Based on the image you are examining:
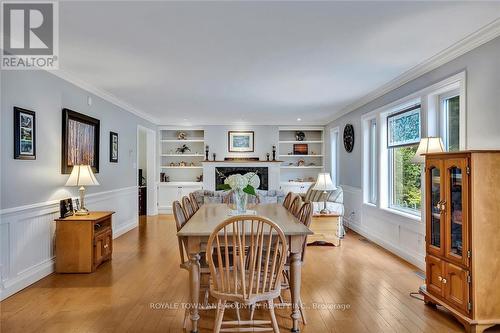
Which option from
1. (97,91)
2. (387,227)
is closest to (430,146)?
(387,227)

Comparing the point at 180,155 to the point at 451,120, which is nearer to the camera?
the point at 451,120

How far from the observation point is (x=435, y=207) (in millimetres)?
2977

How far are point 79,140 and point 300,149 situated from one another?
5.97m

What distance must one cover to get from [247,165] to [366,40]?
19.0ft

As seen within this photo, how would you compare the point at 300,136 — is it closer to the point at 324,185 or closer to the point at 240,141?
the point at 240,141

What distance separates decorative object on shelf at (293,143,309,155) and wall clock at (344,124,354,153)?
224 cm

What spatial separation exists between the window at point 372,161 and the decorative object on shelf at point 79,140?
4.41 m

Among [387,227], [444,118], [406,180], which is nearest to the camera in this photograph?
[444,118]

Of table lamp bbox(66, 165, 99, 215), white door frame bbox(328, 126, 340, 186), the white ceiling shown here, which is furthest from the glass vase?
white door frame bbox(328, 126, 340, 186)

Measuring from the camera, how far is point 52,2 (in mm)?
2369

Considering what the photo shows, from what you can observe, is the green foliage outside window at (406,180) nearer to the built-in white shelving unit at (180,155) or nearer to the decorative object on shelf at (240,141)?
the decorative object on shelf at (240,141)

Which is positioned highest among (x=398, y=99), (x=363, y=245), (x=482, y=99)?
(x=398, y=99)

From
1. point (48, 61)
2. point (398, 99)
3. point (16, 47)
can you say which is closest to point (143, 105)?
point (48, 61)

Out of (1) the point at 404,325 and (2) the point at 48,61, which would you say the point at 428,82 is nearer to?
(1) the point at 404,325
